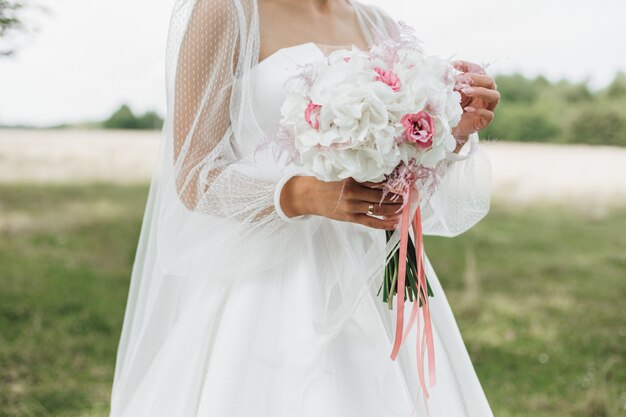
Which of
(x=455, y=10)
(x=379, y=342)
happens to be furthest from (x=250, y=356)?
(x=455, y=10)

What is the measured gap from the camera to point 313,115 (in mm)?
1488

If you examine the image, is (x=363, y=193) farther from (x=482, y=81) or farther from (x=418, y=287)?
(x=482, y=81)

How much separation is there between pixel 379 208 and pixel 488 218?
17.6ft

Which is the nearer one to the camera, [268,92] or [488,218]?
[268,92]

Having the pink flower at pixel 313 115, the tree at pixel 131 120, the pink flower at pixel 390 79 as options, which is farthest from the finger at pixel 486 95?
the tree at pixel 131 120

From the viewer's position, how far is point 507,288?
598cm

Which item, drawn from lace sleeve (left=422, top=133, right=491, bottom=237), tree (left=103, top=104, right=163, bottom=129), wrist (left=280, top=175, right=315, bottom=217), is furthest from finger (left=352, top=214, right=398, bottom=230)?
tree (left=103, top=104, right=163, bottom=129)

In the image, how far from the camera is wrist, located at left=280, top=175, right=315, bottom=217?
1.69 m

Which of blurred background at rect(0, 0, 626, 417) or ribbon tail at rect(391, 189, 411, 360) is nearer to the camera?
ribbon tail at rect(391, 189, 411, 360)

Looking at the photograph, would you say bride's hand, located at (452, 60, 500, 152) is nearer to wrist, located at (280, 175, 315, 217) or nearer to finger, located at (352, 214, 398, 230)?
finger, located at (352, 214, 398, 230)

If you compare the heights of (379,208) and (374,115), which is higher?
(374,115)

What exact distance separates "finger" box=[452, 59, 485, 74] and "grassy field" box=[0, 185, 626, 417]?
2.89 meters

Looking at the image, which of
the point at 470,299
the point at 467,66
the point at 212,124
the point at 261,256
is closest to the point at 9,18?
the point at 212,124

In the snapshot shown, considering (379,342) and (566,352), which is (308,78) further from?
(566,352)
